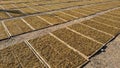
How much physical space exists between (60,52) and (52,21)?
7.25m

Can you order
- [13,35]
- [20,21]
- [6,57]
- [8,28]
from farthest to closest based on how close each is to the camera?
[20,21] → [8,28] → [13,35] → [6,57]

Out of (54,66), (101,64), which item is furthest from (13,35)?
(101,64)

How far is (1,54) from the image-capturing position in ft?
31.7

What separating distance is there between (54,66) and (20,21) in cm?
960

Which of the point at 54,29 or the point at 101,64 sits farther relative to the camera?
the point at 54,29

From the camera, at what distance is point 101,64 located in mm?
8914

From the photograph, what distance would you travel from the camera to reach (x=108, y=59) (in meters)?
9.45

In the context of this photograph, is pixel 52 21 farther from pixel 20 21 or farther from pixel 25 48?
pixel 25 48

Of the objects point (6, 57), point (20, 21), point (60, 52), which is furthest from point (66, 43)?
point (20, 21)

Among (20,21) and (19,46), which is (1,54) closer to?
(19,46)

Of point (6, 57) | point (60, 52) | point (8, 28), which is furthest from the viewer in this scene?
point (8, 28)

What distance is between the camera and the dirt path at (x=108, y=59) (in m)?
8.83

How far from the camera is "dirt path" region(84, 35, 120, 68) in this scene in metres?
8.83

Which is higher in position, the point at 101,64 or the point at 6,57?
the point at 6,57
